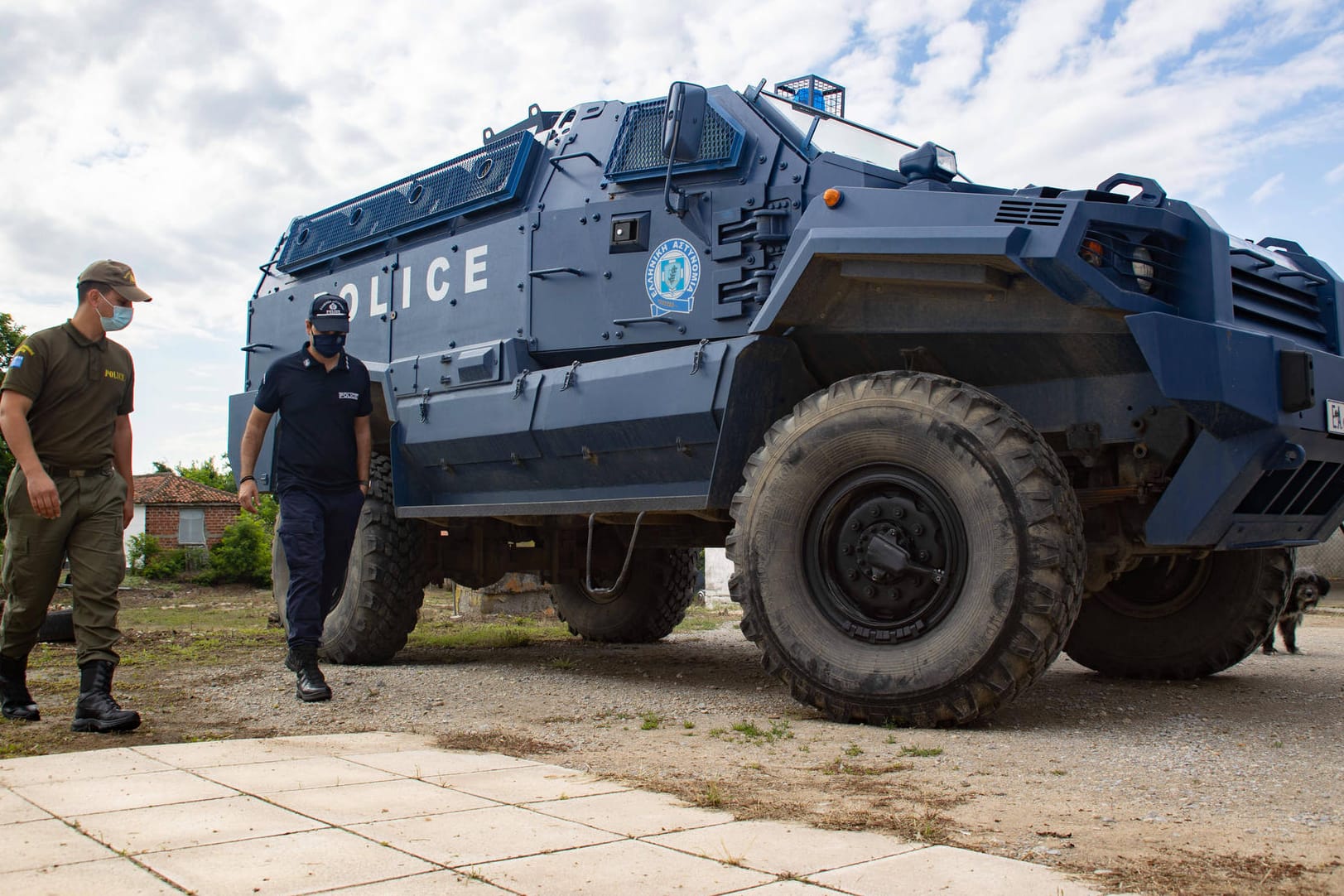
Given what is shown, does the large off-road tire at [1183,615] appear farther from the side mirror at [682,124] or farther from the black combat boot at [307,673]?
the black combat boot at [307,673]

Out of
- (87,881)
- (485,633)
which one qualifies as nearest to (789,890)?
(87,881)

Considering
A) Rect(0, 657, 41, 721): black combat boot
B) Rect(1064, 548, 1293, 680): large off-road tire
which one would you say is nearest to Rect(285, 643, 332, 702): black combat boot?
Rect(0, 657, 41, 721): black combat boot

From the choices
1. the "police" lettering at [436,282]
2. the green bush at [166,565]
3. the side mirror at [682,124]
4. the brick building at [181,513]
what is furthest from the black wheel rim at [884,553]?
the brick building at [181,513]

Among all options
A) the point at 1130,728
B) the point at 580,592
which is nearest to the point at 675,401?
the point at 1130,728

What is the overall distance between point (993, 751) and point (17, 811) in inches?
118

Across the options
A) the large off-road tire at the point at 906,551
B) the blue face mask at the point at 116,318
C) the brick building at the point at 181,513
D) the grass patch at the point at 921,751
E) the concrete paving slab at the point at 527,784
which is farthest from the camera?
the brick building at the point at 181,513

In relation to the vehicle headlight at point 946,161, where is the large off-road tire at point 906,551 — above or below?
below

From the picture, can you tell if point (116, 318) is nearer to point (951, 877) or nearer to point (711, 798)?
point (711, 798)

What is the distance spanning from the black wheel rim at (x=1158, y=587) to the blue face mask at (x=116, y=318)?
201 inches

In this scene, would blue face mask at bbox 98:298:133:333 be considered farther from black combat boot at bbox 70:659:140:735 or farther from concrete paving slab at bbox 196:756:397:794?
concrete paving slab at bbox 196:756:397:794

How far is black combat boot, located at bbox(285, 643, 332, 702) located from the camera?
18.7ft

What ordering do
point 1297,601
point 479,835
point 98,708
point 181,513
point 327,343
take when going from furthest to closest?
point 181,513
point 1297,601
point 327,343
point 98,708
point 479,835

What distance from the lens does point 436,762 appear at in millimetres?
3869

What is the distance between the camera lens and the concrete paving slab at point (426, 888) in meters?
2.36
